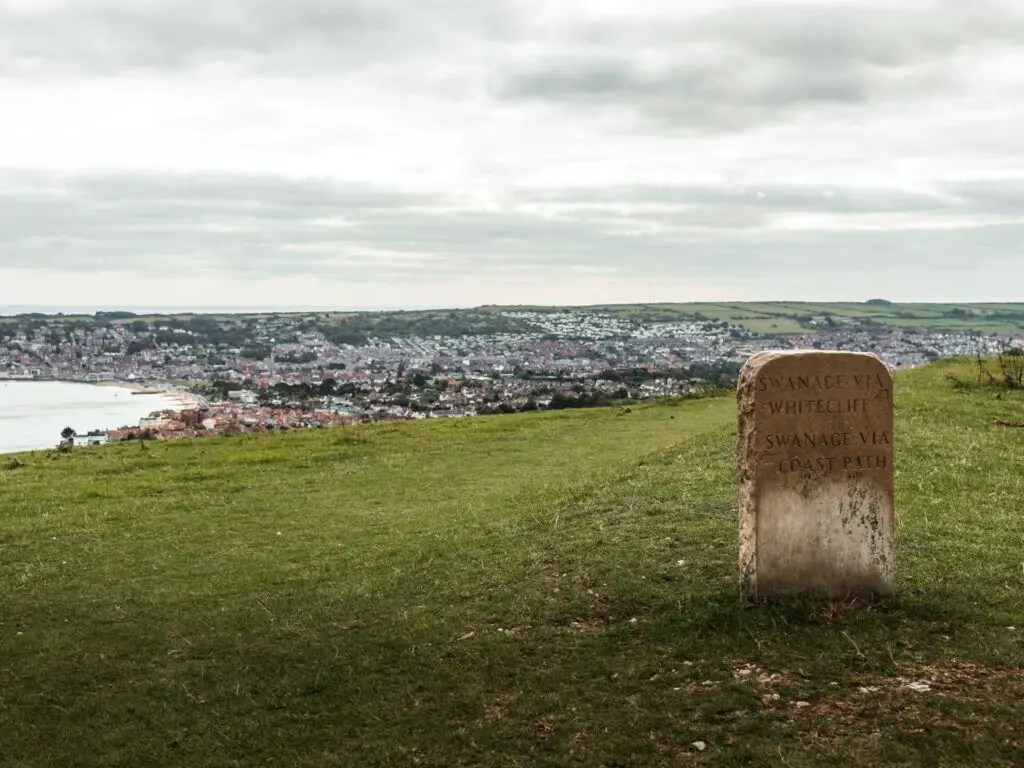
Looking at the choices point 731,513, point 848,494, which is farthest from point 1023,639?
point 731,513

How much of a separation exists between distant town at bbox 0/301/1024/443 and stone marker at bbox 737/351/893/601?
6667mm

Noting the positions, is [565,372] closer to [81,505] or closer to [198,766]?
[81,505]

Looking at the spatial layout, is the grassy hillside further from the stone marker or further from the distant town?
the distant town

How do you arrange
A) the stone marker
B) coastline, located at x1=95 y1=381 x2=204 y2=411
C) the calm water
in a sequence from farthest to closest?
coastline, located at x1=95 y1=381 x2=204 y2=411 → the calm water → the stone marker

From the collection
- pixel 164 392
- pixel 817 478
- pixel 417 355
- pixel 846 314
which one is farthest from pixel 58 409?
pixel 846 314

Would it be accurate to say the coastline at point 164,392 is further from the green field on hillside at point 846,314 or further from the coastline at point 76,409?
the green field on hillside at point 846,314

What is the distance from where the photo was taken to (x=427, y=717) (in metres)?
6.36

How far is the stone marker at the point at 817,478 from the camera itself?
788 centimetres

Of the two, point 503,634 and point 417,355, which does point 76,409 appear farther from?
point 417,355

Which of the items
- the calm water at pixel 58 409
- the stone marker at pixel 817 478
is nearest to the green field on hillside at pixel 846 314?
the calm water at pixel 58 409

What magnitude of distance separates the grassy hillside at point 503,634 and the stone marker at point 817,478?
1.14ft

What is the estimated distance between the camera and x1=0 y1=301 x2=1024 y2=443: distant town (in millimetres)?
38781

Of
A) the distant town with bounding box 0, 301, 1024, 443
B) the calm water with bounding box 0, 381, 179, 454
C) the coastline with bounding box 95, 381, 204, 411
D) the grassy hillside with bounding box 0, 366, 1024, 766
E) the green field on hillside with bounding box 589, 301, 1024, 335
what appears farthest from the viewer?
the green field on hillside with bounding box 589, 301, 1024, 335

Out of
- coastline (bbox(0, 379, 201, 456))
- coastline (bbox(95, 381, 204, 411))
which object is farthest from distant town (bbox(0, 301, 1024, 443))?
coastline (bbox(0, 379, 201, 456))
